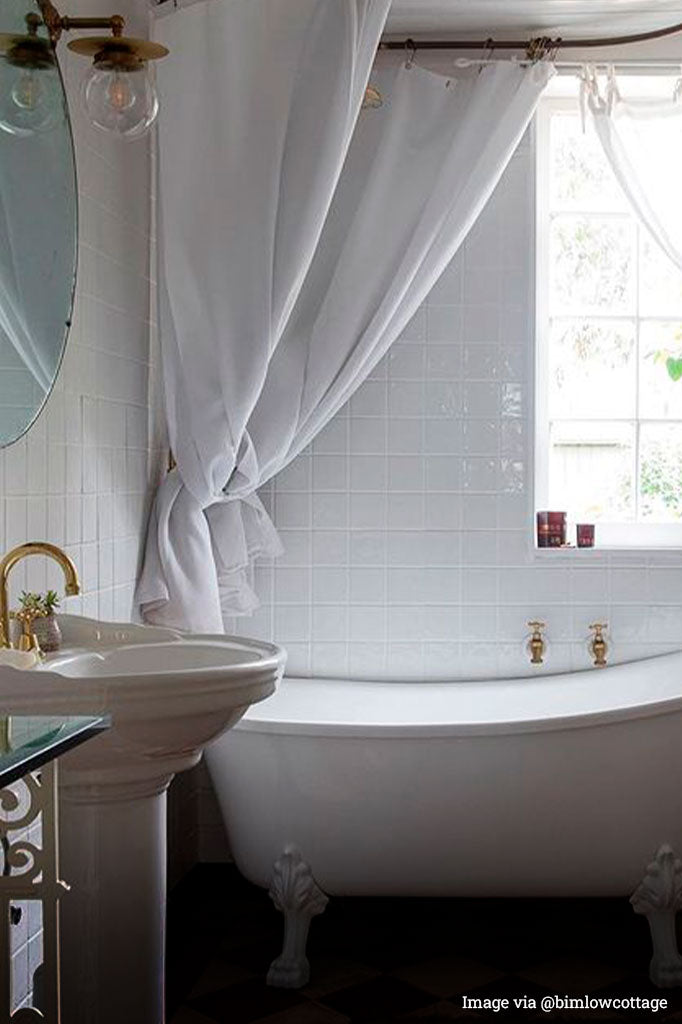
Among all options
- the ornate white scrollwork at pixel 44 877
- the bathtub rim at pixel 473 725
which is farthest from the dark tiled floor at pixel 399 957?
the ornate white scrollwork at pixel 44 877

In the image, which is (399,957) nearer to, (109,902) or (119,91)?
(109,902)

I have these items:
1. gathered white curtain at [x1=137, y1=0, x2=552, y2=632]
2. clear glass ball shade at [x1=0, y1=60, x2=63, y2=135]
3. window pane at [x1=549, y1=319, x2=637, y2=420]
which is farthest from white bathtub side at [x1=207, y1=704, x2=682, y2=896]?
clear glass ball shade at [x1=0, y1=60, x2=63, y2=135]

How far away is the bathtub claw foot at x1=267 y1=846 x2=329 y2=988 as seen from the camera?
3605 millimetres

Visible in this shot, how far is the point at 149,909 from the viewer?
2.77 m

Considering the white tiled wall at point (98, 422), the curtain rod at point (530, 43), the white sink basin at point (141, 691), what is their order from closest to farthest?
the white sink basin at point (141, 691) → the white tiled wall at point (98, 422) → the curtain rod at point (530, 43)

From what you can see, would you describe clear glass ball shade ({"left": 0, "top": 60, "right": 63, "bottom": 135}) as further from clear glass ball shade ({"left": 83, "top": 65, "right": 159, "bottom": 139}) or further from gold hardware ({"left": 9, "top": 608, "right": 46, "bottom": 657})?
gold hardware ({"left": 9, "top": 608, "right": 46, "bottom": 657})

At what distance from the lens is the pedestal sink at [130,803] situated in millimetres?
2469

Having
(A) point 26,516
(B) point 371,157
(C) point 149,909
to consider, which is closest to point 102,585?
(A) point 26,516

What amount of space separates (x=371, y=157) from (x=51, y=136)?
5.52ft

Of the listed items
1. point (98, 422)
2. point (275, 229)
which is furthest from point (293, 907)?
point (275, 229)

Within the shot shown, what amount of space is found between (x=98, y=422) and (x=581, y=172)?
6.84ft

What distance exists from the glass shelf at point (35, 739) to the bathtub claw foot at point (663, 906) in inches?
82.4

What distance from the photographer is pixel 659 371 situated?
4.79 metres

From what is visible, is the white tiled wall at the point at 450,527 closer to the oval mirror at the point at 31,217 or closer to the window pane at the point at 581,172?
the window pane at the point at 581,172
